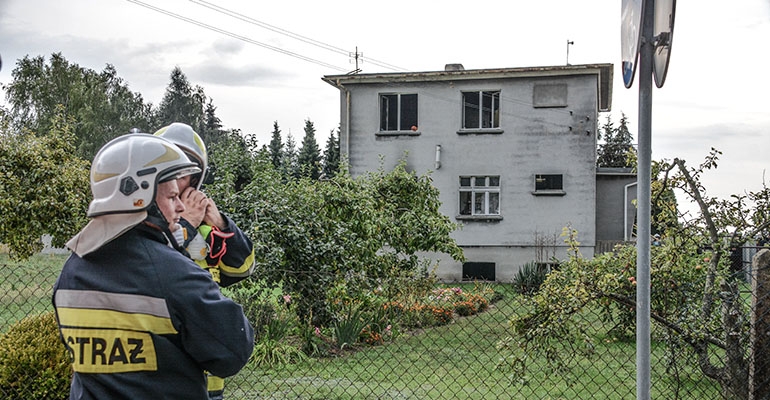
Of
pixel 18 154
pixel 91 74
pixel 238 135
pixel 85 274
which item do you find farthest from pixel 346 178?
pixel 91 74

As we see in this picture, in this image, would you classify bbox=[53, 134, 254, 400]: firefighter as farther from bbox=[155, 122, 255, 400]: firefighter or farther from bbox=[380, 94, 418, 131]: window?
bbox=[380, 94, 418, 131]: window

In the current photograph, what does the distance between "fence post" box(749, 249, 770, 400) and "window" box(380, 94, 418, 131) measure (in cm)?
1933

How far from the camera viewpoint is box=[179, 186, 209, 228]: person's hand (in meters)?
2.85

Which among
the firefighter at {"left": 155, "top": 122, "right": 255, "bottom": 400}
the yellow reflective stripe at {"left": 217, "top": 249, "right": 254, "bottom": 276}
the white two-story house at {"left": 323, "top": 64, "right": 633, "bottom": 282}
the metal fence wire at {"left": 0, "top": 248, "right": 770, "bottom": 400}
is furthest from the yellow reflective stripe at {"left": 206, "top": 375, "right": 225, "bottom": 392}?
the white two-story house at {"left": 323, "top": 64, "right": 633, "bottom": 282}

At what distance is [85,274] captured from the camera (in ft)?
7.58

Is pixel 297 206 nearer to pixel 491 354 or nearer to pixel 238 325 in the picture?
pixel 491 354

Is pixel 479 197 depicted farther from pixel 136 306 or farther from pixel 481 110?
A: pixel 136 306

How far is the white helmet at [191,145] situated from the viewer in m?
2.96

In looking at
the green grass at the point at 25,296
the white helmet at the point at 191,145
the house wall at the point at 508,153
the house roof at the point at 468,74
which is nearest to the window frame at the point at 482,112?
the house wall at the point at 508,153

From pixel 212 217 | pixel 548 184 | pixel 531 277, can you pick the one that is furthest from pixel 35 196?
pixel 548 184

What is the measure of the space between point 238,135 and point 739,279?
23.3 feet

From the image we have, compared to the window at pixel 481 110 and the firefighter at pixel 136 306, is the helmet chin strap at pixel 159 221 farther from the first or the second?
the window at pixel 481 110

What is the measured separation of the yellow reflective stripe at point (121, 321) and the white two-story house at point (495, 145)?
20.6 metres

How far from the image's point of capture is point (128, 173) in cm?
230
